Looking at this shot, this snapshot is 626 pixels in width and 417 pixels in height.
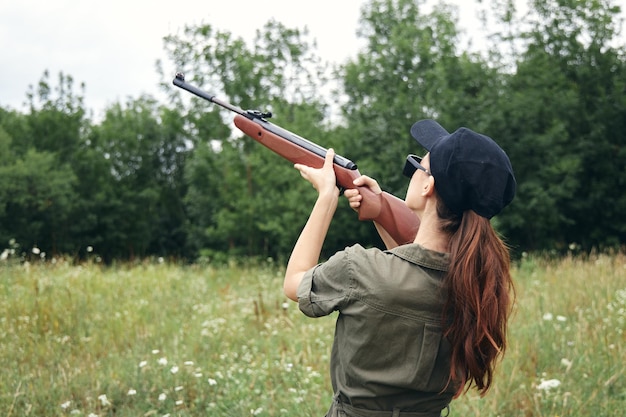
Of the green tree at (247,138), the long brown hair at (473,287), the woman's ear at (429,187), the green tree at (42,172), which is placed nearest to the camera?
the long brown hair at (473,287)

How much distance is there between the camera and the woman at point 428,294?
208 cm

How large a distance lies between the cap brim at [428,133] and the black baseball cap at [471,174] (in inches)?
5.8

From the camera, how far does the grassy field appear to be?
15.0 feet

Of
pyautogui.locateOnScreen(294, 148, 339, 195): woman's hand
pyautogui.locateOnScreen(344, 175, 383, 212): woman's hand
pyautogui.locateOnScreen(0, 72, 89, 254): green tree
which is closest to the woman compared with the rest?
pyautogui.locateOnScreen(294, 148, 339, 195): woman's hand

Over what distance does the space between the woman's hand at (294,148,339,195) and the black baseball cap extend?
15.8 inches

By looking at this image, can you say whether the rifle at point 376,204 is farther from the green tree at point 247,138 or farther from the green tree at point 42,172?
the green tree at point 42,172

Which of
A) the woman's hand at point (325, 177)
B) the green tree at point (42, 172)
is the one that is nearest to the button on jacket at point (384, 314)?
the woman's hand at point (325, 177)

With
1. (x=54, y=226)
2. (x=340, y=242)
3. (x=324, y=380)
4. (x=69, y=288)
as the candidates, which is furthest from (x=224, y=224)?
(x=324, y=380)

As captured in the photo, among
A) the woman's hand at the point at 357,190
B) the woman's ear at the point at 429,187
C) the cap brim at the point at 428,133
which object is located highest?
the cap brim at the point at 428,133

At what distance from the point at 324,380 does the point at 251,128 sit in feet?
7.65

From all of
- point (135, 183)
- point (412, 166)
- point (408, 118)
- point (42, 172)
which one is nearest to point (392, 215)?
point (412, 166)

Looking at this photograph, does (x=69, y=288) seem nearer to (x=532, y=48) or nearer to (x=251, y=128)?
(x=251, y=128)

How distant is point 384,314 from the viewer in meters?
2.08

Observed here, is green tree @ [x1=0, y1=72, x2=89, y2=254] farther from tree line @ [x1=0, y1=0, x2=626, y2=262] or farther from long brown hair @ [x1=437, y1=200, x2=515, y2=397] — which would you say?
long brown hair @ [x1=437, y1=200, x2=515, y2=397]
